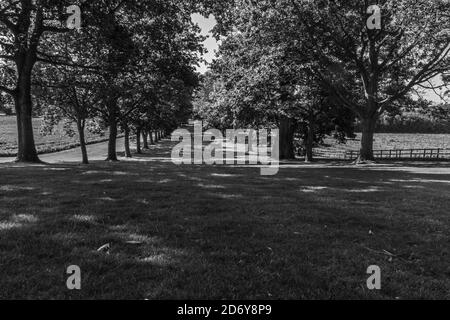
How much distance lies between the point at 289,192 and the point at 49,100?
21.9 m

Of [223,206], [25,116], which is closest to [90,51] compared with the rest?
[25,116]

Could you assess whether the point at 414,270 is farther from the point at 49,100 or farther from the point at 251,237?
the point at 49,100

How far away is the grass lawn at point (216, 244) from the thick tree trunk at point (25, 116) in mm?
12086

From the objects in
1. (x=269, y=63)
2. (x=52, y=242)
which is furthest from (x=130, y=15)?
(x=52, y=242)

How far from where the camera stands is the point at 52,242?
17.5 ft

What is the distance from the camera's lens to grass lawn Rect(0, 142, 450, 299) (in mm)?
4188
